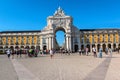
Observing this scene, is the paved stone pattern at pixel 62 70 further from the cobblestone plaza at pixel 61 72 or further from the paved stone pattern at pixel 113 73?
the paved stone pattern at pixel 113 73

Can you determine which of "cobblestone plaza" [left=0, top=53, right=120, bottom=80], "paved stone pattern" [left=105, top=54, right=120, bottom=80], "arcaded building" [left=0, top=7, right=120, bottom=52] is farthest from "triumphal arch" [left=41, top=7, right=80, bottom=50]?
"paved stone pattern" [left=105, top=54, right=120, bottom=80]

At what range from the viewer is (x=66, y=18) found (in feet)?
436

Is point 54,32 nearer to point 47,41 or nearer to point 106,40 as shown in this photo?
point 47,41

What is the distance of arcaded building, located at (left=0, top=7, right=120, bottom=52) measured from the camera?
420ft

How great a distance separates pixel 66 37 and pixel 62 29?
23.6 feet

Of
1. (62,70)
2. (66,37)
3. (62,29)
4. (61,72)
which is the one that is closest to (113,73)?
(61,72)

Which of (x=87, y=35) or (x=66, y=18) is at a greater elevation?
(x=66, y=18)

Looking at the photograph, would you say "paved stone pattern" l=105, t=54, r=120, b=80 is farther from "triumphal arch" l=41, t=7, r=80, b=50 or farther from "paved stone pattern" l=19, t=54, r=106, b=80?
"triumphal arch" l=41, t=7, r=80, b=50

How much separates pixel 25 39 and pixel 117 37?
1955 inches

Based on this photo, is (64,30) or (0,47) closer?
(64,30)

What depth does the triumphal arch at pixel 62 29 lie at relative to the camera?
12660 cm

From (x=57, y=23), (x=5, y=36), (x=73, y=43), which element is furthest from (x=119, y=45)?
(x=5, y=36)

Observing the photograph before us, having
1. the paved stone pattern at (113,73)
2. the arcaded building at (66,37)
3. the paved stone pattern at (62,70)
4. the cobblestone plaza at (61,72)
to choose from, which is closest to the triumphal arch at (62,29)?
the arcaded building at (66,37)

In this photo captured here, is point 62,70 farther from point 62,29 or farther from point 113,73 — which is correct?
point 62,29
